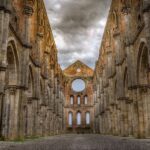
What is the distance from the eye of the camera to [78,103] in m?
59.8

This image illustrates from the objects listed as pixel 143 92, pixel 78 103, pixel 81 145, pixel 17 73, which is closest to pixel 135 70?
pixel 143 92

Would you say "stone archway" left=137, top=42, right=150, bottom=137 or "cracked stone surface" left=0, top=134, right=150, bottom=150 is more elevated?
"stone archway" left=137, top=42, right=150, bottom=137

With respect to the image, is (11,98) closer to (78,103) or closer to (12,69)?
(12,69)

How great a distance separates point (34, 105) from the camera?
86.4ft

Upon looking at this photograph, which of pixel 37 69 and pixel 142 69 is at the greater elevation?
pixel 37 69

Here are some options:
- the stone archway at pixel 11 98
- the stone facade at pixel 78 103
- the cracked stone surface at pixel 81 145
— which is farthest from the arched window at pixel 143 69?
the stone facade at pixel 78 103

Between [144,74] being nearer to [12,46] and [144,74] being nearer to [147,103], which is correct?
[147,103]

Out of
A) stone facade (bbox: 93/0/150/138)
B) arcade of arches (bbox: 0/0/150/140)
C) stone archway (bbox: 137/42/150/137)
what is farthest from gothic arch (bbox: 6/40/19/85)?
stone archway (bbox: 137/42/150/137)

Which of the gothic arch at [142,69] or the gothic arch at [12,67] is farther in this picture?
the gothic arch at [142,69]

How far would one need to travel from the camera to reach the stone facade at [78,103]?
192ft

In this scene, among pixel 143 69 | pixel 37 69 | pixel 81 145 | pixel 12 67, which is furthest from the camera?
pixel 37 69

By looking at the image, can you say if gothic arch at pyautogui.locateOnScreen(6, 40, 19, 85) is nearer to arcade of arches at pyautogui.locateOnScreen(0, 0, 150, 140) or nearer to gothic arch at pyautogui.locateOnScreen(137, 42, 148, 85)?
arcade of arches at pyautogui.locateOnScreen(0, 0, 150, 140)

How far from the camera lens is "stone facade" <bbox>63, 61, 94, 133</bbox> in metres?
58.5

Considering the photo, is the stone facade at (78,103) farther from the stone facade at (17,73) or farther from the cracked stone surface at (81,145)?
the cracked stone surface at (81,145)
